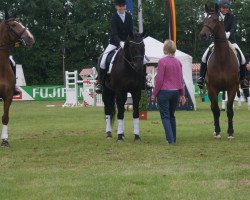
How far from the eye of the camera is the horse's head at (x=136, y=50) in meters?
11.6

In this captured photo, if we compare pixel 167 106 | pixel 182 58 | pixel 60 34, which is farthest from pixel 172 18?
pixel 60 34

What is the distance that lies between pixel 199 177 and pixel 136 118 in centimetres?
516

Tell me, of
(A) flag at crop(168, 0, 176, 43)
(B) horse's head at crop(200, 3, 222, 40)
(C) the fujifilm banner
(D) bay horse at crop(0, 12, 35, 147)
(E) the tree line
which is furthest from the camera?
(E) the tree line

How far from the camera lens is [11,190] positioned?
267 inches

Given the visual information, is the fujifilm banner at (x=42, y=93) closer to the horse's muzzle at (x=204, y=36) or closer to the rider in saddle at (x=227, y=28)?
the rider in saddle at (x=227, y=28)

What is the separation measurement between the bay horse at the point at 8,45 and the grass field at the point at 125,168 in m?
1.11

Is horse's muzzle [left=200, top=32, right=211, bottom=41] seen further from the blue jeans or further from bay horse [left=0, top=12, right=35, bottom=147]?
bay horse [left=0, top=12, right=35, bottom=147]

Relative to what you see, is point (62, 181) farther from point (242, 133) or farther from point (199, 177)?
point (242, 133)

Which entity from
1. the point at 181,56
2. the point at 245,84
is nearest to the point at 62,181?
the point at 245,84

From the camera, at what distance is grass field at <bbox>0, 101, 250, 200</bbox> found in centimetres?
651

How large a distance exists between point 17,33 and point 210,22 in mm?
4335

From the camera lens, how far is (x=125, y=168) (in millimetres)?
8320

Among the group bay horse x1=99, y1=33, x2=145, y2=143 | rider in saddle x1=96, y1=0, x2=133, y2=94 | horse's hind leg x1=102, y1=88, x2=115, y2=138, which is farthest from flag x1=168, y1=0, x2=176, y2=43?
A: bay horse x1=99, y1=33, x2=145, y2=143

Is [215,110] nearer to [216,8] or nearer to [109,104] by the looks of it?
[216,8]
